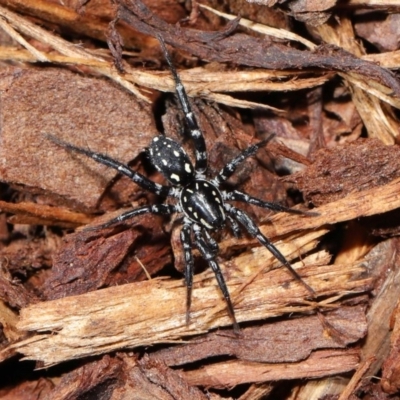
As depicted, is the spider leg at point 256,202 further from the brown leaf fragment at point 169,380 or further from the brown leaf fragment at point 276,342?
the brown leaf fragment at point 169,380

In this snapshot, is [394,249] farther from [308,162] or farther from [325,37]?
[325,37]

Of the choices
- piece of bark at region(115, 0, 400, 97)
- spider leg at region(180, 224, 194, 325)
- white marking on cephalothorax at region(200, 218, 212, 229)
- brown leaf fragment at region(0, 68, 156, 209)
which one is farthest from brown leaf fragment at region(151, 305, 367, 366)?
piece of bark at region(115, 0, 400, 97)

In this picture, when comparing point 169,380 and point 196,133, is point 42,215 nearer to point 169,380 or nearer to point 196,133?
point 196,133

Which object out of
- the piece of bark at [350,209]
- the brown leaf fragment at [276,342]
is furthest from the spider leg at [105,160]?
the brown leaf fragment at [276,342]

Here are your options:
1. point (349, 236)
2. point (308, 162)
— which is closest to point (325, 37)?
point (308, 162)

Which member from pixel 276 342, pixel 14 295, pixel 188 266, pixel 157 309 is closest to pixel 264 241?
pixel 188 266

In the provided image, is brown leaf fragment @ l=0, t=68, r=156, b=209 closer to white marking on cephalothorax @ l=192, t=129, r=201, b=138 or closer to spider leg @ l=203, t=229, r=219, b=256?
white marking on cephalothorax @ l=192, t=129, r=201, b=138
